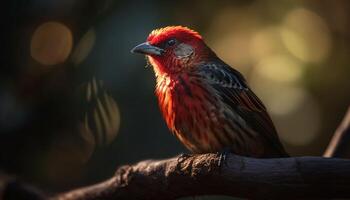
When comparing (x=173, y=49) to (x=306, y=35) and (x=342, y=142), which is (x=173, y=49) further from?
(x=306, y=35)

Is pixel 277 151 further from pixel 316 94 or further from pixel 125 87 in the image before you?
pixel 316 94

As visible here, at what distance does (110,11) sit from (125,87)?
1.65 feet

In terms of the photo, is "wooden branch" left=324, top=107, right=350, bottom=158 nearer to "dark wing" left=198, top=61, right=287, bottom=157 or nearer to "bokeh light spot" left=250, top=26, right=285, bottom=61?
"dark wing" left=198, top=61, right=287, bottom=157

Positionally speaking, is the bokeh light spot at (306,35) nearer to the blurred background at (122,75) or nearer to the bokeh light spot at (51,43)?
the blurred background at (122,75)

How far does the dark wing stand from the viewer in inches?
160

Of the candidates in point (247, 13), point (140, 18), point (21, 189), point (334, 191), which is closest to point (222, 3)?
point (247, 13)

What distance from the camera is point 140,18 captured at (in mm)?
4773

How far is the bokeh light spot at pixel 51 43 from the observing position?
475 centimetres

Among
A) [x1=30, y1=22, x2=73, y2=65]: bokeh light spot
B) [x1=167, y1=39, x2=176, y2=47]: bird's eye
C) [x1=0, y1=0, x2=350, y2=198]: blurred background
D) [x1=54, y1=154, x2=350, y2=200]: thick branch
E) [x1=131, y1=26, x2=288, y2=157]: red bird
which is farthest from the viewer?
[x1=30, y1=22, x2=73, y2=65]: bokeh light spot

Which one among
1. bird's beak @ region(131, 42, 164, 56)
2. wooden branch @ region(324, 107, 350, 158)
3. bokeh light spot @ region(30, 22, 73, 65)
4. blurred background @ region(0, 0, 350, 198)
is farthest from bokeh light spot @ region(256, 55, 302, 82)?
bokeh light spot @ region(30, 22, 73, 65)

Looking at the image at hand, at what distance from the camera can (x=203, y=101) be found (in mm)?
3971

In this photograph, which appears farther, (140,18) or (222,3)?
(222,3)

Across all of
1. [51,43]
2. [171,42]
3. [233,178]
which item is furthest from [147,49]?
[233,178]

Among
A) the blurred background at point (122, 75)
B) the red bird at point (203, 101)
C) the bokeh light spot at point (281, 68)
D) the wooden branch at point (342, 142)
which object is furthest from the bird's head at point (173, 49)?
the bokeh light spot at point (281, 68)
